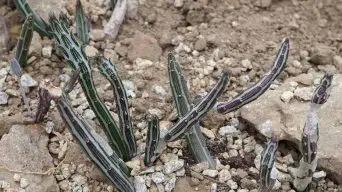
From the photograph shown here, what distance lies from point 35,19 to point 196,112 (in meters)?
1.11

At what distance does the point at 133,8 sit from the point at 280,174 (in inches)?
51.7

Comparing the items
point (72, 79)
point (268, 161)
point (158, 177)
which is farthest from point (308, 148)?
point (72, 79)

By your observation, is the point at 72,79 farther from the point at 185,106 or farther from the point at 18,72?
the point at 185,106

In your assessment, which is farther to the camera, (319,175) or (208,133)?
(208,133)

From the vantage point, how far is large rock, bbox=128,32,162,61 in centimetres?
339

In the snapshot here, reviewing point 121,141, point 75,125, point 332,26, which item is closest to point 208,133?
point 121,141

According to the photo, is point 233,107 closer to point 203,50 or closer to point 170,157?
point 170,157

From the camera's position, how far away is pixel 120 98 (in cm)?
268

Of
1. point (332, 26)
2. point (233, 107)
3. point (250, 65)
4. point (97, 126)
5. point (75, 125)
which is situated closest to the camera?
point (75, 125)

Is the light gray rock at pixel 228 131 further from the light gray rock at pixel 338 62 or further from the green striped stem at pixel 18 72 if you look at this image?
the green striped stem at pixel 18 72

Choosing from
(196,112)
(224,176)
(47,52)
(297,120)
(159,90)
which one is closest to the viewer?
(196,112)

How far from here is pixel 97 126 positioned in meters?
3.00

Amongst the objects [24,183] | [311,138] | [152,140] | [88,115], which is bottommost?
[24,183]

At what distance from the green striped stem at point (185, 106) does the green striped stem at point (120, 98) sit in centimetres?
23
